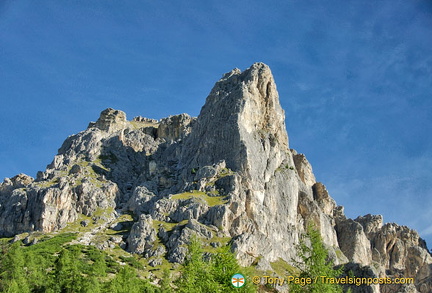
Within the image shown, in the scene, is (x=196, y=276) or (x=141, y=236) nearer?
(x=196, y=276)

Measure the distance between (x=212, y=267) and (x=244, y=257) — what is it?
115m

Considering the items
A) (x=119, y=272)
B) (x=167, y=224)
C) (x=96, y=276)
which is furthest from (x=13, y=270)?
(x=167, y=224)

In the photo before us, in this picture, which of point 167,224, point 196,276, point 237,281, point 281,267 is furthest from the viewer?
point 167,224

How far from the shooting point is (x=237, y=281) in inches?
2212

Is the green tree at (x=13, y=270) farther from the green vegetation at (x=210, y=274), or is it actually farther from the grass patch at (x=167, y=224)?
the grass patch at (x=167, y=224)

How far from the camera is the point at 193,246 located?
206 ft

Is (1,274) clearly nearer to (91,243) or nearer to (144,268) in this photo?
(144,268)

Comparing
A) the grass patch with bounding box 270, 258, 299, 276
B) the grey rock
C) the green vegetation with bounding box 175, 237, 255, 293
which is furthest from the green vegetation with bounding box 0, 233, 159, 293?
the grass patch with bounding box 270, 258, 299, 276

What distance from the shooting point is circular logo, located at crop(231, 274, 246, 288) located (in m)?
56.1

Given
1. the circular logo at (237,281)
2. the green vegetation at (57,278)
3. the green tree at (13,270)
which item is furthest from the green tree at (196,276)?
the green tree at (13,270)

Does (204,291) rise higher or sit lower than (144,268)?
lower

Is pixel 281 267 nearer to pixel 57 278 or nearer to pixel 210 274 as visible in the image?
pixel 57 278

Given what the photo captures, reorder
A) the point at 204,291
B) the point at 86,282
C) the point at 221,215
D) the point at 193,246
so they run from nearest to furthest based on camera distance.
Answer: the point at 204,291 → the point at 193,246 → the point at 86,282 → the point at 221,215

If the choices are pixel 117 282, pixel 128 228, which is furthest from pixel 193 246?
pixel 128 228
